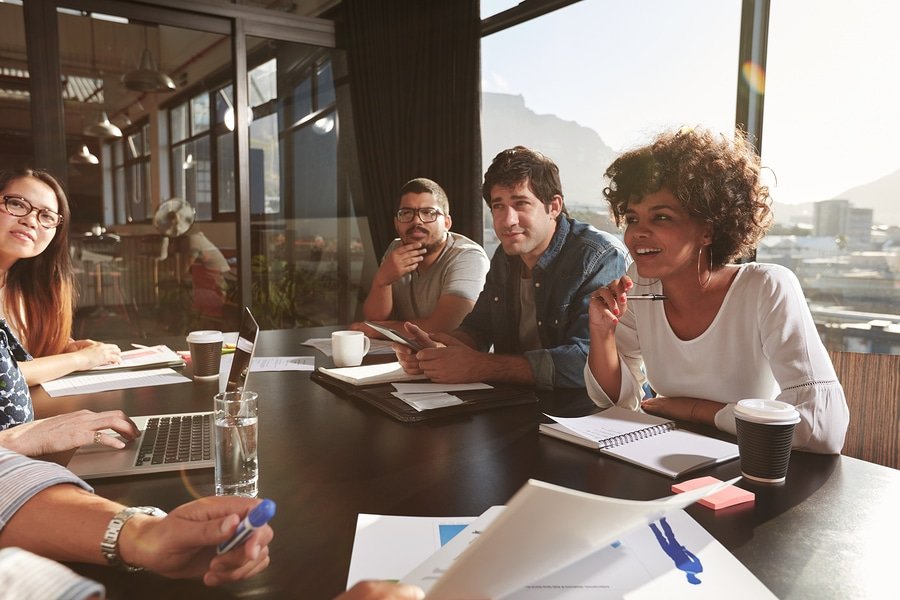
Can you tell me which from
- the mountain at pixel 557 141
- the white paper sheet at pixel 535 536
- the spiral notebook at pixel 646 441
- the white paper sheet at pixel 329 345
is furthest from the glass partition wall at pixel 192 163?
the white paper sheet at pixel 535 536

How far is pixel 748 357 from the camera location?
1469mm

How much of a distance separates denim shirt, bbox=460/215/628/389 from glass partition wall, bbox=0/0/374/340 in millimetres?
2508

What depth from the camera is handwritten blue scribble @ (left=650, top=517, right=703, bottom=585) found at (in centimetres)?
72

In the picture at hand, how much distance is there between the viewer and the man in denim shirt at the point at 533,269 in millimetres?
1929

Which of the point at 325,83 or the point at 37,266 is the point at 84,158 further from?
the point at 37,266

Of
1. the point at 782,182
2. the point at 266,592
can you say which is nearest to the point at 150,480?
the point at 266,592

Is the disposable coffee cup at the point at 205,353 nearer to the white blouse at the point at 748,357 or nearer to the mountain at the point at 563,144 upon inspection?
the white blouse at the point at 748,357

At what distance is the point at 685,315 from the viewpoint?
1.60 m

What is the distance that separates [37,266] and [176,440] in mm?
1219

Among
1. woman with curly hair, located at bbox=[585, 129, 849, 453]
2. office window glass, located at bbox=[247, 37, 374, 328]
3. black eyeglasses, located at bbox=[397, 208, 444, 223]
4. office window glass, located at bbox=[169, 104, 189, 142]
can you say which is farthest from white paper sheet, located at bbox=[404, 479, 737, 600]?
office window glass, located at bbox=[169, 104, 189, 142]

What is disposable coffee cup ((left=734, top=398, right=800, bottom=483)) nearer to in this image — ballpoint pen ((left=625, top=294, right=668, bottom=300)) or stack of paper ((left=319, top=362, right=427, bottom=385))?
ballpoint pen ((left=625, top=294, right=668, bottom=300))

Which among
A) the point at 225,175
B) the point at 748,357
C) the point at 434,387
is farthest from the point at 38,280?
the point at 225,175

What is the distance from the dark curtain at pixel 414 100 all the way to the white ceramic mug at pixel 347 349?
7.09 feet

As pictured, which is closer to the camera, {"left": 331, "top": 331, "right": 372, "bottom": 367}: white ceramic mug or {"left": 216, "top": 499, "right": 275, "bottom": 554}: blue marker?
{"left": 216, "top": 499, "right": 275, "bottom": 554}: blue marker
